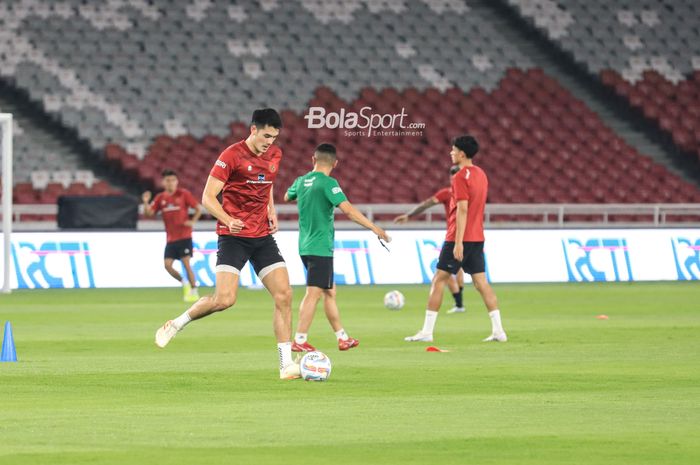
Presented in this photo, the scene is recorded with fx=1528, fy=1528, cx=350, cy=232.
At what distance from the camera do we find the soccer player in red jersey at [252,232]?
534 inches

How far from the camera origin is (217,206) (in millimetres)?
13281

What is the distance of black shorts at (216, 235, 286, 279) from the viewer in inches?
541

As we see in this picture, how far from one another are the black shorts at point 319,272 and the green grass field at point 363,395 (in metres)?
0.78

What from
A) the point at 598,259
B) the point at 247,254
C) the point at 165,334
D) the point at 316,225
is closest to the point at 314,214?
the point at 316,225

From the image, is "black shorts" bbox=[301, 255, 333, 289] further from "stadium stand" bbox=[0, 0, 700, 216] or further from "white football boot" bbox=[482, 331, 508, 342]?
"stadium stand" bbox=[0, 0, 700, 216]

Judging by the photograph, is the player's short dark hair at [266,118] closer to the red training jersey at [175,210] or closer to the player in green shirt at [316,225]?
the player in green shirt at [316,225]

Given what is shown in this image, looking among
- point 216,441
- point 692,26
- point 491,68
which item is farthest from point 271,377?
point 692,26

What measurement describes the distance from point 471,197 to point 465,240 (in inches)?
21.8

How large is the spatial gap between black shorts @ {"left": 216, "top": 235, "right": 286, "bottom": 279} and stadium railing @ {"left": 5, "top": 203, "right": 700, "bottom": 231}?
63.4 feet

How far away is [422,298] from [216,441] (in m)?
18.2

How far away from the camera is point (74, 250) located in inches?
1190

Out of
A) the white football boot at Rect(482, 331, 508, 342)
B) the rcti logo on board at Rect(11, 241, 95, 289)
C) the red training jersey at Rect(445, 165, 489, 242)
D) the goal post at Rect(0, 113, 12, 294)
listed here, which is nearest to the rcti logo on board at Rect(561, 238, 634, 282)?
the rcti logo on board at Rect(11, 241, 95, 289)

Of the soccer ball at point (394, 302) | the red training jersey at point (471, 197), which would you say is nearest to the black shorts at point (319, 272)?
the red training jersey at point (471, 197)

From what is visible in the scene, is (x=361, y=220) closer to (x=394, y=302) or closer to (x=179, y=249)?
(x=394, y=302)
